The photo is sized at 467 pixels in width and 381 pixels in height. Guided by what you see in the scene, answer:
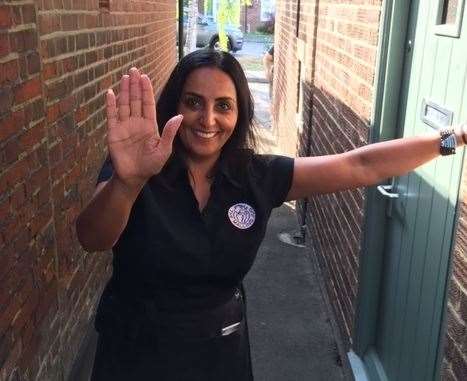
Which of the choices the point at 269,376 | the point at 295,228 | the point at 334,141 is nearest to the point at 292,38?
the point at 295,228

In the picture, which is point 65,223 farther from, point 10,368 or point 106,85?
point 106,85

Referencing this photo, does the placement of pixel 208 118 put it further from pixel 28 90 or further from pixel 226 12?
pixel 226 12

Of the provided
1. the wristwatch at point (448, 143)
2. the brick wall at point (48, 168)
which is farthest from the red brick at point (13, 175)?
the wristwatch at point (448, 143)

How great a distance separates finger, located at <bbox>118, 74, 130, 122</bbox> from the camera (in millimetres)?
1729

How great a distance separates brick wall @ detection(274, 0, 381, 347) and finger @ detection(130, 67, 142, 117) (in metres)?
2.02

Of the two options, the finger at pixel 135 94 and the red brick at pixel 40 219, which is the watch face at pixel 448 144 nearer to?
the finger at pixel 135 94

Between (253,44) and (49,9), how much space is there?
34.1m

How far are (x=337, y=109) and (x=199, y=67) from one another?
8.95ft

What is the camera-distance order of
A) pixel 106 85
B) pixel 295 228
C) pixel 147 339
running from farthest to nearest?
pixel 295 228
pixel 106 85
pixel 147 339

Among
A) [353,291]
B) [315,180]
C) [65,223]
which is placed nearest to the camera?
[315,180]

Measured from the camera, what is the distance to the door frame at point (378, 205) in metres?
3.25

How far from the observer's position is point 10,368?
2.25 m

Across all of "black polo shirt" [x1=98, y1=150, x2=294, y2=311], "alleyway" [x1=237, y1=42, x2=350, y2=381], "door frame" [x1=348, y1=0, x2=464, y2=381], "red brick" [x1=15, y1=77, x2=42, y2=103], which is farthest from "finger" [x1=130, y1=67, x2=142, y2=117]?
"door frame" [x1=348, y1=0, x2=464, y2=381]

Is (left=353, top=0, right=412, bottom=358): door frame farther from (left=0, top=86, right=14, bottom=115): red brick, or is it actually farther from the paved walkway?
(left=0, top=86, right=14, bottom=115): red brick
